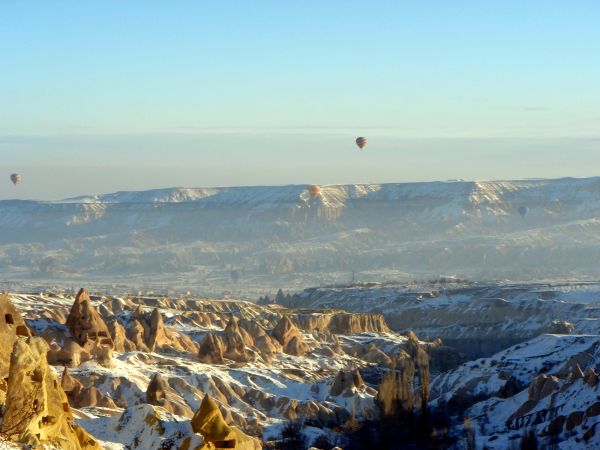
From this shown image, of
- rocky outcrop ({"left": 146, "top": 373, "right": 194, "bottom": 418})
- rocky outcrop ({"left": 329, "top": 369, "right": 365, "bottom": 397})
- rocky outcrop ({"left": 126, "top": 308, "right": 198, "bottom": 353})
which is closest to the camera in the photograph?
rocky outcrop ({"left": 146, "top": 373, "right": 194, "bottom": 418})

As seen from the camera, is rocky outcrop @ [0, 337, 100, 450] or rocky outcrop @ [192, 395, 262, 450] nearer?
rocky outcrop @ [0, 337, 100, 450]

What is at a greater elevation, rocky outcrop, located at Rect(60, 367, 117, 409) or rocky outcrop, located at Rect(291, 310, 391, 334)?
rocky outcrop, located at Rect(60, 367, 117, 409)

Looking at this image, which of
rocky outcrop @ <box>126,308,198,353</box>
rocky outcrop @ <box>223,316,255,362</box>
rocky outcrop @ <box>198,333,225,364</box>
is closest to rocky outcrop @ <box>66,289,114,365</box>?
rocky outcrop @ <box>126,308,198,353</box>

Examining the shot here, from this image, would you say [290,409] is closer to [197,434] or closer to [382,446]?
[382,446]

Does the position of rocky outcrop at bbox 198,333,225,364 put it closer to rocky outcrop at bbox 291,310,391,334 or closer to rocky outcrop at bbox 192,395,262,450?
rocky outcrop at bbox 291,310,391,334

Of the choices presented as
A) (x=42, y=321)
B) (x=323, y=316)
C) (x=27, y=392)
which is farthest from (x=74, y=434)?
(x=323, y=316)

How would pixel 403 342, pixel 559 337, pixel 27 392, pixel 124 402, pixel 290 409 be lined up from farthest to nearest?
pixel 403 342 → pixel 559 337 → pixel 290 409 → pixel 124 402 → pixel 27 392
